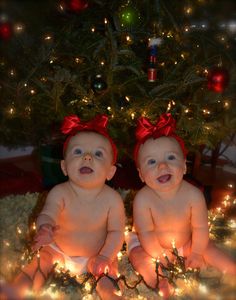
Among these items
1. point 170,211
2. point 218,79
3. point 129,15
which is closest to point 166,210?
point 170,211

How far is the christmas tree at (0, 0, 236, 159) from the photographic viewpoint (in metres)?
1.49

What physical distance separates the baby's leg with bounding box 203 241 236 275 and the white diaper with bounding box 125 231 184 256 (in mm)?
70

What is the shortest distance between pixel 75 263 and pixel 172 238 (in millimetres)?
276

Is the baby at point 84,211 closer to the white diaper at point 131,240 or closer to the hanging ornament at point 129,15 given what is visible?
the white diaper at point 131,240

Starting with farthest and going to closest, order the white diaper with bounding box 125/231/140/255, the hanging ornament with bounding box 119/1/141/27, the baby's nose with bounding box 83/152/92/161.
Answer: the hanging ornament with bounding box 119/1/141/27 < the white diaper with bounding box 125/231/140/255 < the baby's nose with bounding box 83/152/92/161

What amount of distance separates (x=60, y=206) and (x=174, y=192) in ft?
1.02

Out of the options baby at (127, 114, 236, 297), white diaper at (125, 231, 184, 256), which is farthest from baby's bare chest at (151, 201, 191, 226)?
white diaper at (125, 231, 184, 256)

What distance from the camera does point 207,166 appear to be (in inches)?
106

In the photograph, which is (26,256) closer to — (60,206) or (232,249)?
(60,206)

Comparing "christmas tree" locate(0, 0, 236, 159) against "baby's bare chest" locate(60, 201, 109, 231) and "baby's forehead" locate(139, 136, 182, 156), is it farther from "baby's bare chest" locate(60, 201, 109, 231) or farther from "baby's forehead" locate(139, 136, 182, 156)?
"baby's bare chest" locate(60, 201, 109, 231)

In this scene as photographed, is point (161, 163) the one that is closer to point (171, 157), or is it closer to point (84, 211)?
point (171, 157)

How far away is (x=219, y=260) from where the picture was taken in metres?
1.20

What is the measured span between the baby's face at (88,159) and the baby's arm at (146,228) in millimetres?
122

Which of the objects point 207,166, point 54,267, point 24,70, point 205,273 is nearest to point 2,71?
point 24,70
